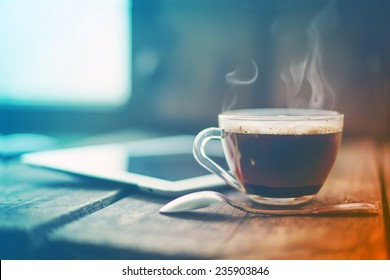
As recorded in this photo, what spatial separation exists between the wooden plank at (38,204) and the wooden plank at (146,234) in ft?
0.07

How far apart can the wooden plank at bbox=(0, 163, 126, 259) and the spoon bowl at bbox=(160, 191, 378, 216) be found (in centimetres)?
9

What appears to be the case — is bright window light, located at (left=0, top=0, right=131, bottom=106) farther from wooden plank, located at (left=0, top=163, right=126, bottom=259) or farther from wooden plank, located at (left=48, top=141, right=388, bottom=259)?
wooden plank, located at (left=48, top=141, right=388, bottom=259)

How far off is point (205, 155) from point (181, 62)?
90 centimetres

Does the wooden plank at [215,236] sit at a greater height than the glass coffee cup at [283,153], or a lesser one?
lesser

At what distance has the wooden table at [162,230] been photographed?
0.40 metres

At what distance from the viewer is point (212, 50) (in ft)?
4.48

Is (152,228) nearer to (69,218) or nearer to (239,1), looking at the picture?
(69,218)

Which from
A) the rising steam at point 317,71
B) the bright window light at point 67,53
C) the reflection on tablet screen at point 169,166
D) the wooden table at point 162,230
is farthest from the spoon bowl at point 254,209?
the bright window light at point 67,53

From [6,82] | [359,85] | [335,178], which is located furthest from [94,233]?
[6,82]

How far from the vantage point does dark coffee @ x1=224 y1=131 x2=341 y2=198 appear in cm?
49

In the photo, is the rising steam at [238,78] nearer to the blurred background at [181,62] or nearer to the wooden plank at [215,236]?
the blurred background at [181,62]

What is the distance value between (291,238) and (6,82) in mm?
1177

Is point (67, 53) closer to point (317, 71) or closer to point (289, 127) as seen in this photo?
point (317, 71)

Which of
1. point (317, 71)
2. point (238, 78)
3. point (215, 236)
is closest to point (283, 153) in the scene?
point (215, 236)
